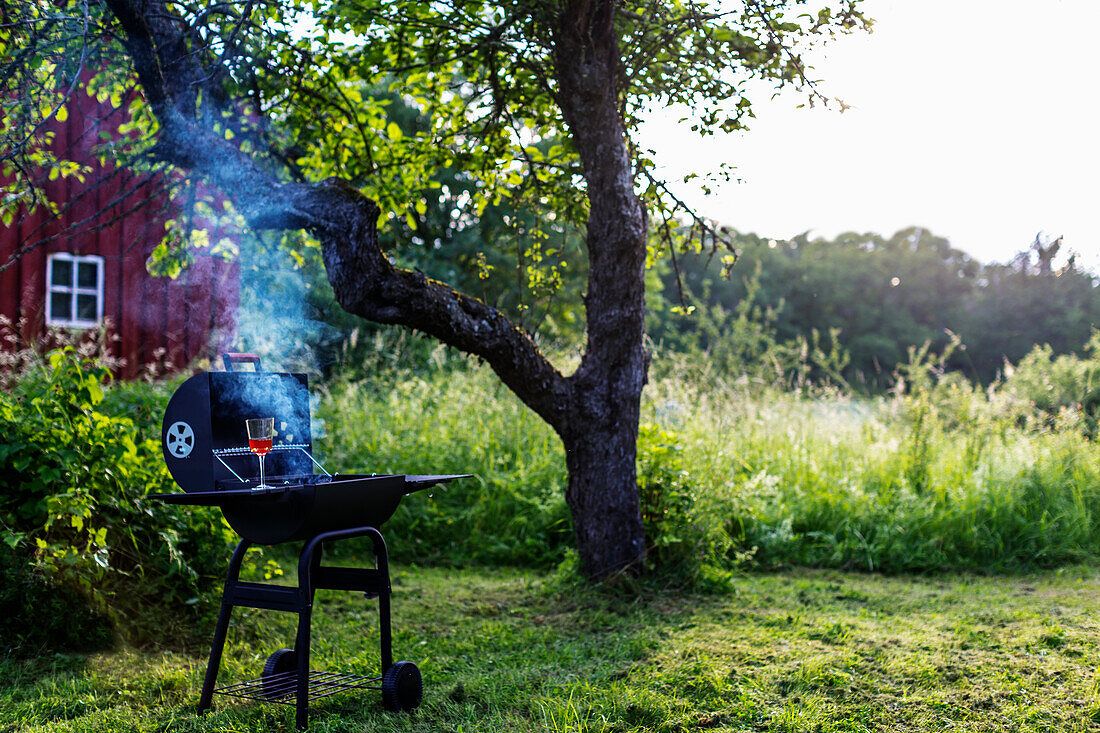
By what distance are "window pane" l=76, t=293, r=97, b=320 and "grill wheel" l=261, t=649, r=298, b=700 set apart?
935 cm

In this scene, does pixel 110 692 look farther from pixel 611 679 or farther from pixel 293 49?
pixel 293 49

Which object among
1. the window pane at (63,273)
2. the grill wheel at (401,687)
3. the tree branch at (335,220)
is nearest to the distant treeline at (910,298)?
the window pane at (63,273)

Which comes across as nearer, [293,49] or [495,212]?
[293,49]

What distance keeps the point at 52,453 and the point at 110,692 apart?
94 cm

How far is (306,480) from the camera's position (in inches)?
114

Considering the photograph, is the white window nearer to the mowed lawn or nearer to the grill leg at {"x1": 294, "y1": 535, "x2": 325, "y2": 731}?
the mowed lawn

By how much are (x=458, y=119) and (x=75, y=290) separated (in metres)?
8.09

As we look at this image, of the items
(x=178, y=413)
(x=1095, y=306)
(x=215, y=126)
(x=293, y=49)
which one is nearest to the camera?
(x=178, y=413)

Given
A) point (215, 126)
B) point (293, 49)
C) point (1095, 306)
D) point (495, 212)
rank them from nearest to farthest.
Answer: point (293, 49) < point (215, 126) < point (495, 212) < point (1095, 306)

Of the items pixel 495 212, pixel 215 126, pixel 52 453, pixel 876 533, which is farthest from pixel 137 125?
pixel 495 212

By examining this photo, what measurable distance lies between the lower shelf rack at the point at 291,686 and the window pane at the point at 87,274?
9.47 metres

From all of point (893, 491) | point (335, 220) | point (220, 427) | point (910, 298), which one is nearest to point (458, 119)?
point (335, 220)

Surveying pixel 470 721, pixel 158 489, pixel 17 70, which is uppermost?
pixel 17 70

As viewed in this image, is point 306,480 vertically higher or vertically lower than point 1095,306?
lower
